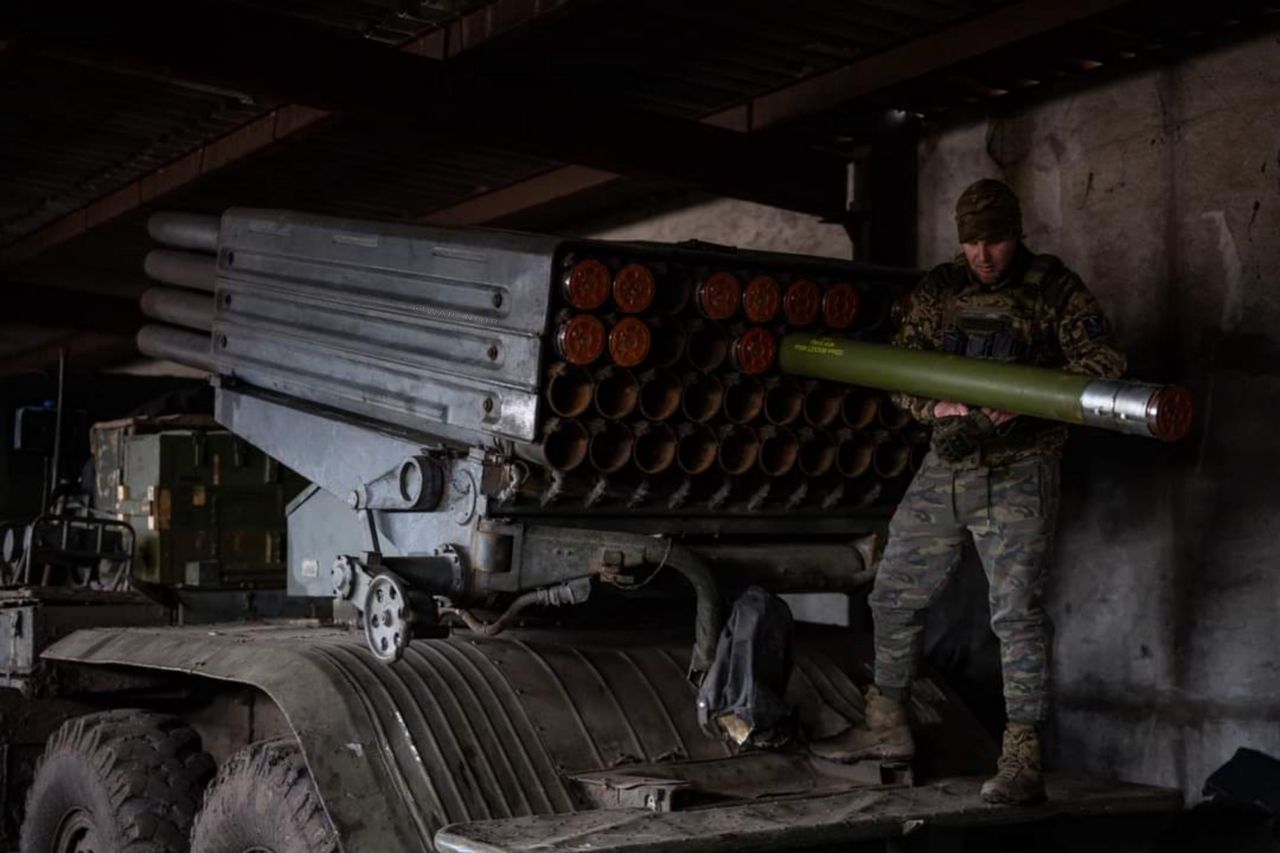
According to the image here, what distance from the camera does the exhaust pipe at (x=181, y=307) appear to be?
22.1ft

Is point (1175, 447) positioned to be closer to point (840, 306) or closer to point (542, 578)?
point (840, 306)

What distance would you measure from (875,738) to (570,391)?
145cm

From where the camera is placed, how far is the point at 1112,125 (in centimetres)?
713

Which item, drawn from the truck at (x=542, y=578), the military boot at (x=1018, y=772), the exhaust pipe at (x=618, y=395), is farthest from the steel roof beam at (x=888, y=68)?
the military boot at (x=1018, y=772)

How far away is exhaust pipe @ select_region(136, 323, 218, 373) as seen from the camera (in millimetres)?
6785

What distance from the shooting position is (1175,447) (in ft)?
22.1

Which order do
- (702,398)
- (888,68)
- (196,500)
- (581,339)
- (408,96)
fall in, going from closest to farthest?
1. (581,339)
2. (702,398)
3. (408,96)
4. (888,68)
5. (196,500)

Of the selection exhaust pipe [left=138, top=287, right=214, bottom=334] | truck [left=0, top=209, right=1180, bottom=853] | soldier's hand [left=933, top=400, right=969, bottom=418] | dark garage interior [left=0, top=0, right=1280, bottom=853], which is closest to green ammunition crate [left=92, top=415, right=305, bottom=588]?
dark garage interior [left=0, top=0, right=1280, bottom=853]

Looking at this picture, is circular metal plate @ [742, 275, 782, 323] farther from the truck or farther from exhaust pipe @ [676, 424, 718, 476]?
exhaust pipe @ [676, 424, 718, 476]

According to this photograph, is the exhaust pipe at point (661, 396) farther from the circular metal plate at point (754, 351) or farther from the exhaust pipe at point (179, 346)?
the exhaust pipe at point (179, 346)

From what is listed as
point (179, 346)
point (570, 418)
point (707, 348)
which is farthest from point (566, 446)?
point (179, 346)

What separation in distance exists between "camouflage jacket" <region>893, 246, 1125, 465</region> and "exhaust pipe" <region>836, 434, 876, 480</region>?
1.06ft

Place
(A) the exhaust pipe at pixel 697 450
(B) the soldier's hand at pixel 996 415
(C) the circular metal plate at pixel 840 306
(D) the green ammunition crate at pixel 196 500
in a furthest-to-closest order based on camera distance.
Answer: (D) the green ammunition crate at pixel 196 500 → (C) the circular metal plate at pixel 840 306 → (A) the exhaust pipe at pixel 697 450 → (B) the soldier's hand at pixel 996 415

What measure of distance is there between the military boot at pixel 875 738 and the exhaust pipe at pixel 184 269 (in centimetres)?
290
